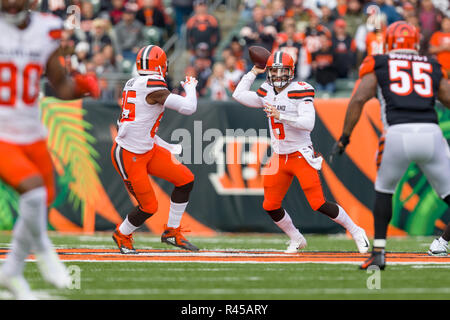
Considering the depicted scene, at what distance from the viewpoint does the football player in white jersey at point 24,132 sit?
4.86 metres

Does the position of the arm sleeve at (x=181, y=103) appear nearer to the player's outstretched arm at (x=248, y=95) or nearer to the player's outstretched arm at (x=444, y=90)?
the player's outstretched arm at (x=248, y=95)

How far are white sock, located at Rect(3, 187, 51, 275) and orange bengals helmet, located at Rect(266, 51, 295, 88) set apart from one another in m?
3.22

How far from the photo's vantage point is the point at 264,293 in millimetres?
5281

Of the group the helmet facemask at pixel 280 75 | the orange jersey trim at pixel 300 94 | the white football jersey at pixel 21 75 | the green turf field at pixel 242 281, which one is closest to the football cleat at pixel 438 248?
the green turf field at pixel 242 281

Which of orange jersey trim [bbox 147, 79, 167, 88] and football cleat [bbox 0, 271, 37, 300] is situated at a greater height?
orange jersey trim [bbox 147, 79, 167, 88]

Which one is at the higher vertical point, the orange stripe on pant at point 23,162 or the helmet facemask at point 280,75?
the helmet facemask at point 280,75

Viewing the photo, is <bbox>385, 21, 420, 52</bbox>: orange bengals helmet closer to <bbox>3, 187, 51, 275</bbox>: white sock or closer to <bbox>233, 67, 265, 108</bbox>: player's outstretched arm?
<bbox>233, 67, 265, 108</bbox>: player's outstretched arm

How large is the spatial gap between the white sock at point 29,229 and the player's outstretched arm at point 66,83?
0.78 meters

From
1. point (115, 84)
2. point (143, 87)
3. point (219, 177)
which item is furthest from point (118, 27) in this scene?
point (143, 87)

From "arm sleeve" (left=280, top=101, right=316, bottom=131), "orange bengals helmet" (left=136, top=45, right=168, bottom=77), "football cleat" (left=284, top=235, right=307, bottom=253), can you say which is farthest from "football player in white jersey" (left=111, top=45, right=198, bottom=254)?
"football cleat" (left=284, top=235, right=307, bottom=253)

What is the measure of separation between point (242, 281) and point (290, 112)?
7.35ft

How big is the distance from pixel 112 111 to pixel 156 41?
410 centimetres

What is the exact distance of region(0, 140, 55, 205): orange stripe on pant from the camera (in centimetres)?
482

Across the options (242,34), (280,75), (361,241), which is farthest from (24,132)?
(242,34)
